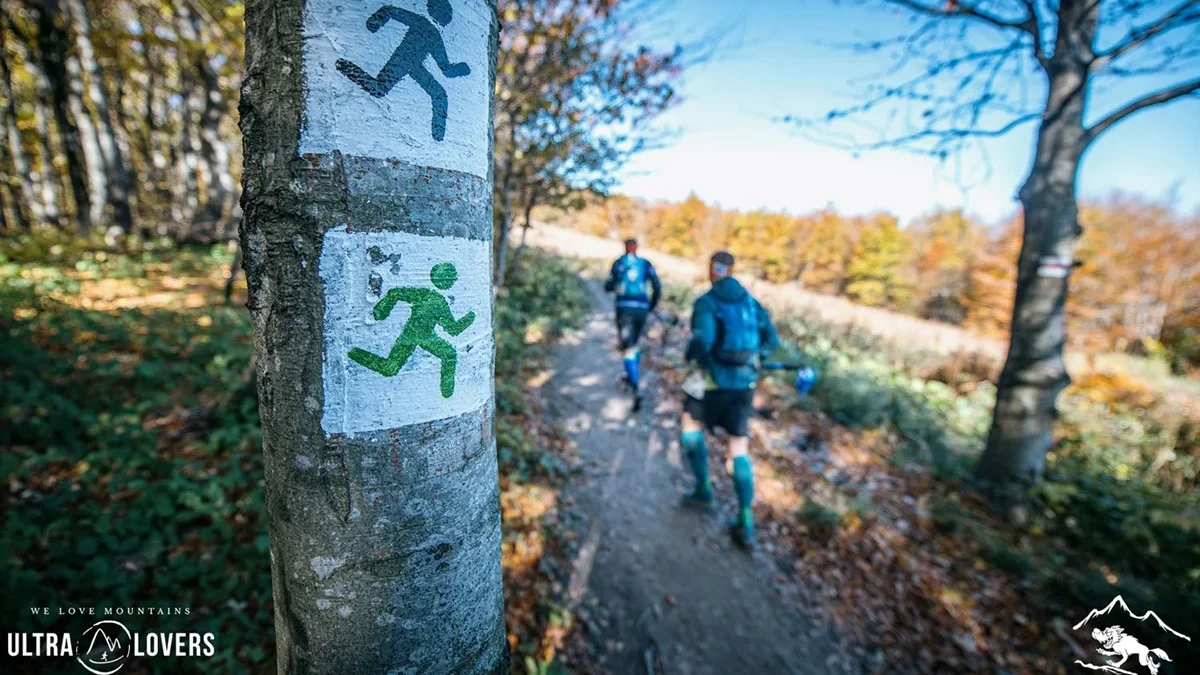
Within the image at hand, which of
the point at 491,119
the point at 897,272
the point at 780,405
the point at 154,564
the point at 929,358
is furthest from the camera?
the point at 897,272

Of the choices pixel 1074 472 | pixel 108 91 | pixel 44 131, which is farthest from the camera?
pixel 44 131

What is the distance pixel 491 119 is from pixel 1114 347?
3260cm

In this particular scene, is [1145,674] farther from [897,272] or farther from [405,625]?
[897,272]

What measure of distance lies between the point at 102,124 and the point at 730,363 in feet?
46.6

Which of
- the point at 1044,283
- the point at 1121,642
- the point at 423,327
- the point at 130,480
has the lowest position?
the point at 1121,642

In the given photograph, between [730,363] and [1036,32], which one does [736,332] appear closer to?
[730,363]

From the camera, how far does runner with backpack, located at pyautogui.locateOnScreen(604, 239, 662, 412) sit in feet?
21.8

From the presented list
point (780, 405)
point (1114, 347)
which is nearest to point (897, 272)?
point (1114, 347)

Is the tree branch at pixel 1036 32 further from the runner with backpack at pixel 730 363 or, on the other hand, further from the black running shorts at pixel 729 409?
the black running shorts at pixel 729 409

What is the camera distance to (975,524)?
4.49 metres

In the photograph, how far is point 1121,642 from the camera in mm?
3350

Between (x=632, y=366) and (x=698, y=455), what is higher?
(x=632, y=366)

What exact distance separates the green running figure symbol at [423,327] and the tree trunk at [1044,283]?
5.89 meters

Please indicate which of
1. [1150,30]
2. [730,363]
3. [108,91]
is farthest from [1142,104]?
[108,91]
